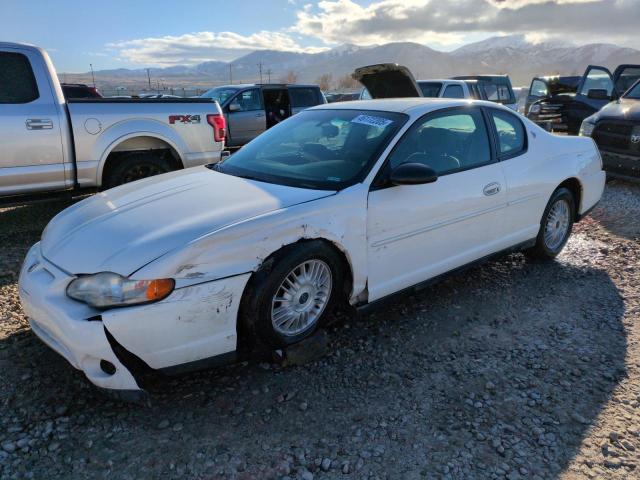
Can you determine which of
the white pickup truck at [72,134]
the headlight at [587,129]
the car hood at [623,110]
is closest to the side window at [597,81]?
the car hood at [623,110]

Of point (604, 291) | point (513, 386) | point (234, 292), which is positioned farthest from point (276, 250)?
point (604, 291)

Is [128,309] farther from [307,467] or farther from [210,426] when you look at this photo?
[307,467]

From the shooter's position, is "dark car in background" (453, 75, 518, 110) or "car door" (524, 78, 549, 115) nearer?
"dark car in background" (453, 75, 518, 110)

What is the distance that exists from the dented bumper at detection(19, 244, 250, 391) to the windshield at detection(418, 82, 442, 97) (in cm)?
1006

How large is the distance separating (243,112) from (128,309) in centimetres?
1058

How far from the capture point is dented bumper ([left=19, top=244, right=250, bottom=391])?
2.41 m

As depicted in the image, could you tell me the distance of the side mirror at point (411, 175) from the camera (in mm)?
3166

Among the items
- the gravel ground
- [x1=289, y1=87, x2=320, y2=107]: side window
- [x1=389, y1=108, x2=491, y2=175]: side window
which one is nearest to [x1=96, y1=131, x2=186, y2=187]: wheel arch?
the gravel ground

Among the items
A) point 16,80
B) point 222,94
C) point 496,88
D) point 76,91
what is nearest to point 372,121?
point 16,80

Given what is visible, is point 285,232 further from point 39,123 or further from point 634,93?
point 634,93

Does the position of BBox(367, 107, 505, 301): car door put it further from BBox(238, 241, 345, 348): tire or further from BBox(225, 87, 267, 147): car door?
BBox(225, 87, 267, 147): car door

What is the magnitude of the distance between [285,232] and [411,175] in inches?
36.6

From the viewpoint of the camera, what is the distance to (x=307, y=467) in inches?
91.0

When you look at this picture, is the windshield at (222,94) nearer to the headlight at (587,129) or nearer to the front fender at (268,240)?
the headlight at (587,129)
